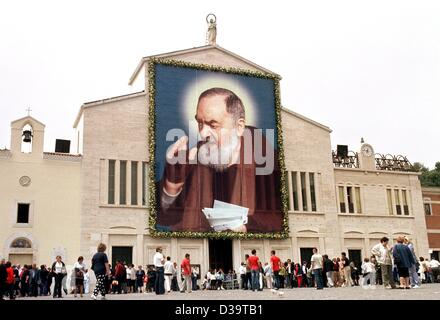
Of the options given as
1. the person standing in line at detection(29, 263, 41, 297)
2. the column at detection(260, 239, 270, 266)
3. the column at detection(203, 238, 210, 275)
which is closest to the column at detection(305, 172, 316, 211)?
the column at detection(260, 239, 270, 266)

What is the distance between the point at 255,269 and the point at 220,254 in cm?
1158

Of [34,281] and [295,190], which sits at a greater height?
[295,190]

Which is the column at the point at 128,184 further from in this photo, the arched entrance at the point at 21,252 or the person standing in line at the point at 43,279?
the person standing in line at the point at 43,279

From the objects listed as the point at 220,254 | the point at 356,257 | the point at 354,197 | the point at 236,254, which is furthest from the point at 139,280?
the point at 354,197

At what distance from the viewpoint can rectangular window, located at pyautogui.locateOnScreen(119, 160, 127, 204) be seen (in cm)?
3166

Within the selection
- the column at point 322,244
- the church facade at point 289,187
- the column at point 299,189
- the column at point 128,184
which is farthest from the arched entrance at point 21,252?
the column at point 322,244

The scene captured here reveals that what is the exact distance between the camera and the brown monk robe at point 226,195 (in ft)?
105

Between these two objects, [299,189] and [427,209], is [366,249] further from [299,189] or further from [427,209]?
[427,209]

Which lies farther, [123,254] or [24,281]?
[123,254]

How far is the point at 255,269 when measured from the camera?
2206 cm

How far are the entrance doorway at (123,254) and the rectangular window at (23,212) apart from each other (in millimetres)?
5118

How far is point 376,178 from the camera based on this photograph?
39250 millimetres

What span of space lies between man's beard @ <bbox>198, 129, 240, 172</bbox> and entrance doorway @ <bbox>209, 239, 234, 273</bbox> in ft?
15.0
